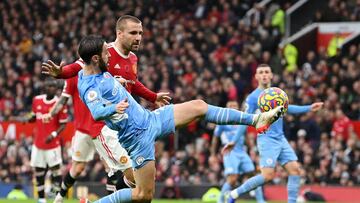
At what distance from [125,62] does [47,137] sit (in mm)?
6217

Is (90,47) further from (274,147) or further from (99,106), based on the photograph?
(274,147)

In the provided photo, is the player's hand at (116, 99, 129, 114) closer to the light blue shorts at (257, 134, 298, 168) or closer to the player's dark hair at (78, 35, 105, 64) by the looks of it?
the player's dark hair at (78, 35, 105, 64)

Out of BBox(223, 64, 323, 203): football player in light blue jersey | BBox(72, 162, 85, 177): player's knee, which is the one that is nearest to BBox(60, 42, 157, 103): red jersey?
BBox(72, 162, 85, 177): player's knee

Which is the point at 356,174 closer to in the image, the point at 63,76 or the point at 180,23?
the point at 180,23

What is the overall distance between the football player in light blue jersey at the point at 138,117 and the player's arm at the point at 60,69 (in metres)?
0.73

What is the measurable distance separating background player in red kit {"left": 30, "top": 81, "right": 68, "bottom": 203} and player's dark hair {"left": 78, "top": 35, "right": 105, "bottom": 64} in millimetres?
7128

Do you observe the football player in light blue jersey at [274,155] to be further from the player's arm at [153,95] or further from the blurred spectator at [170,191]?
the blurred spectator at [170,191]

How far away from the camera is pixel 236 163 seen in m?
18.6

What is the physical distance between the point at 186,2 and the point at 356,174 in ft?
37.0

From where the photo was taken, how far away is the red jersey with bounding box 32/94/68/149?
59.7 ft

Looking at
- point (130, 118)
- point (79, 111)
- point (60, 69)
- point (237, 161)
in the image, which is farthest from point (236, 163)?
point (130, 118)

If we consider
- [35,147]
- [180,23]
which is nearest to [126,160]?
[35,147]

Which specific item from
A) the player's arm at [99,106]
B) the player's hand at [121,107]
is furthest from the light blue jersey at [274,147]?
the player's hand at [121,107]

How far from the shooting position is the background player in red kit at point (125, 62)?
1185cm
